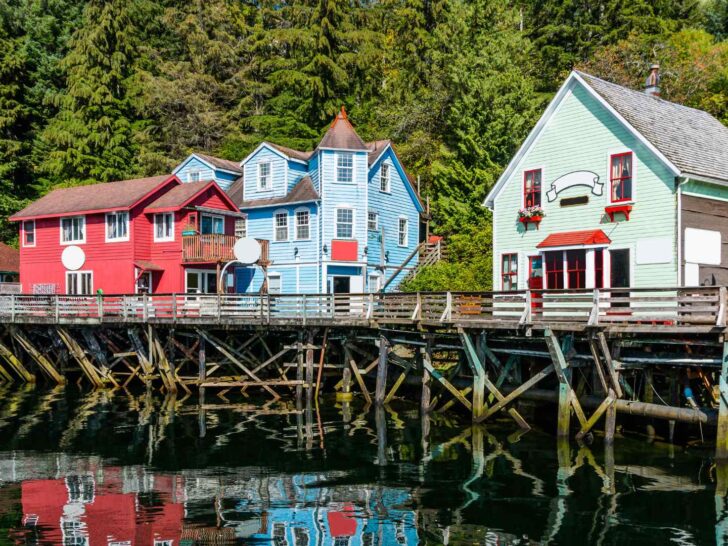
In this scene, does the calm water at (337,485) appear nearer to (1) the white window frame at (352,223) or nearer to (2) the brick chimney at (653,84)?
(2) the brick chimney at (653,84)

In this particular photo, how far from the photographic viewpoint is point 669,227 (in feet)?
73.5

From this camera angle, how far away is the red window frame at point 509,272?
26841 millimetres

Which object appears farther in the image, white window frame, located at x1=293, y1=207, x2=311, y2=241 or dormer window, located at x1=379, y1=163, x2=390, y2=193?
dormer window, located at x1=379, y1=163, x2=390, y2=193

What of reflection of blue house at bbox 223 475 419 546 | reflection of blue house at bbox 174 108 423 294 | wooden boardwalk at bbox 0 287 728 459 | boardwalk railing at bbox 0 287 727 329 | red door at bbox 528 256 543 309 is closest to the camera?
reflection of blue house at bbox 223 475 419 546

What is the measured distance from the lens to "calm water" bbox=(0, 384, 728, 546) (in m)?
13.5

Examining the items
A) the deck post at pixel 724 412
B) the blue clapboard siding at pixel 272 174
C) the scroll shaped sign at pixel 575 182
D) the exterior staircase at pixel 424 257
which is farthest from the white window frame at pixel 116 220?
the deck post at pixel 724 412

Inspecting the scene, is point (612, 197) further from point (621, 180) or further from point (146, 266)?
point (146, 266)

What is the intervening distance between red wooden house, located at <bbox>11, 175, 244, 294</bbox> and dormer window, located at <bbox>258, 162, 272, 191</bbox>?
9.36 feet

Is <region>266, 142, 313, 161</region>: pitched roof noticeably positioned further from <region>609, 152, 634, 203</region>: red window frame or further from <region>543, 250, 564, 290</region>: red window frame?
<region>609, 152, 634, 203</region>: red window frame

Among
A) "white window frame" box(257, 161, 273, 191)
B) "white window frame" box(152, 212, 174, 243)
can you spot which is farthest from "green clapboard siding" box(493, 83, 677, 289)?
"white window frame" box(152, 212, 174, 243)

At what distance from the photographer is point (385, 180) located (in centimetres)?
4119

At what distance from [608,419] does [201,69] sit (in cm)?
4931

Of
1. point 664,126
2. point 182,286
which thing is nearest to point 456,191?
point 182,286

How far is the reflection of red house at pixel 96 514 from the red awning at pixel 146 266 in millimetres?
19591
